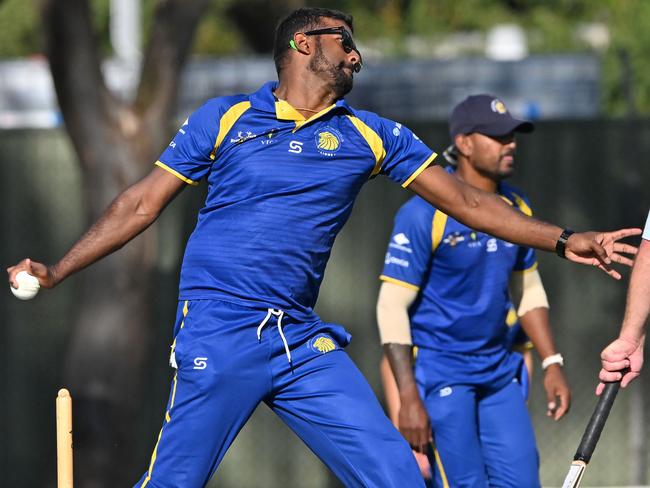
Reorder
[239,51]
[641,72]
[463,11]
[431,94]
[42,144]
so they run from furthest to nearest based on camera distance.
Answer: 1. [239,51]
2. [463,11]
3. [641,72]
4. [431,94]
5. [42,144]

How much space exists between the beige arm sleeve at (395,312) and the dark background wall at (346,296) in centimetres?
284

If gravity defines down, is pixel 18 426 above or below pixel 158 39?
below

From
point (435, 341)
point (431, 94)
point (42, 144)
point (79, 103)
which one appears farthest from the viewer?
point (431, 94)

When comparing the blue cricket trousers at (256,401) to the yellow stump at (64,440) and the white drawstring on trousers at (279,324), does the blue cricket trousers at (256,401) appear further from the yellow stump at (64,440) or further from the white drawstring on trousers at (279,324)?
the yellow stump at (64,440)

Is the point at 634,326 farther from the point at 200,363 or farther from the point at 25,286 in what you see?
the point at 25,286

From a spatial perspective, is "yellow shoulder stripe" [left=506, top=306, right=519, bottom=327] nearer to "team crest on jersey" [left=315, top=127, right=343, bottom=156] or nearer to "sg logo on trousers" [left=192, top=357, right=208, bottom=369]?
"team crest on jersey" [left=315, top=127, right=343, bottom=156]

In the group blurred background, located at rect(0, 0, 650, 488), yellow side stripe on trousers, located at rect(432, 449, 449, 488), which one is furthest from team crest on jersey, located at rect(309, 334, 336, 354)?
blurred background, located at rect(0, 0, 650, 488)

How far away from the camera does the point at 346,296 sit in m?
9.02

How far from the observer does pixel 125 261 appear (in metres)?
8.46

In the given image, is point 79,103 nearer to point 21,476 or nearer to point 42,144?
point 42,144

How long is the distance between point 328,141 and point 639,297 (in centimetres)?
128

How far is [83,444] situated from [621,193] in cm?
399

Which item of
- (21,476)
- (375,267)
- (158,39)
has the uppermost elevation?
(158,39)

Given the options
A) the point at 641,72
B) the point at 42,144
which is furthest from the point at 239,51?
the point at 42,144
